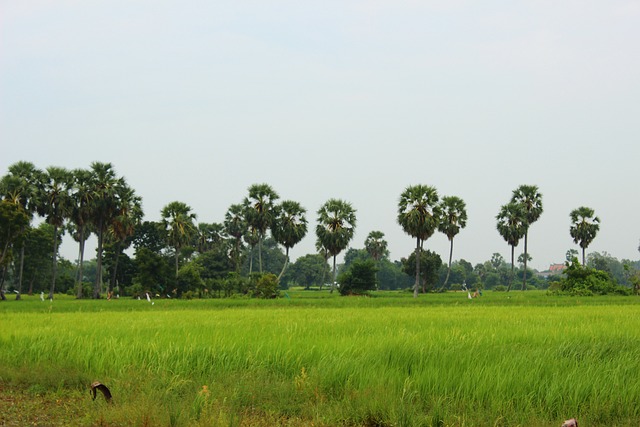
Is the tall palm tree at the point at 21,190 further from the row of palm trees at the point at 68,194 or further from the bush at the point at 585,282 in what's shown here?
the bush at the point at 585,282

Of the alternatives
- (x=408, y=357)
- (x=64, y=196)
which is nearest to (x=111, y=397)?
(x=408, y=357)

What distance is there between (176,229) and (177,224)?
63 cm

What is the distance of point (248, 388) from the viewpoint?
7949 mm

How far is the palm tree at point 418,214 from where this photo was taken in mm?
63562

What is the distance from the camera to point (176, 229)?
70.9 meters

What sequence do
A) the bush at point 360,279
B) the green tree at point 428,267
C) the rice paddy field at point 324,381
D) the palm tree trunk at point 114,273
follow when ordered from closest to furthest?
the rice paddy field at point 324,381 → the palm tree trunk at point 114,273 → the bush at point 360,279 → the green tree at point 428,267

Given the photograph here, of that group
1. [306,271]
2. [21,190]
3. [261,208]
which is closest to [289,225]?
[261,208]

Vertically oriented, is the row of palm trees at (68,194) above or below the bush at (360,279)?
above

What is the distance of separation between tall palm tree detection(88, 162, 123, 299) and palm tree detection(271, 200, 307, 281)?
71.8 feet

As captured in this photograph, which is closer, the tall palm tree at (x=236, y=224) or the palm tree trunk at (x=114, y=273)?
the palm tree trunk at (x=114, y=273)

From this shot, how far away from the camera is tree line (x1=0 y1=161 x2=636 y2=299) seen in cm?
6097

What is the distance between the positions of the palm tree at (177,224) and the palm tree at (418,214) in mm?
26433

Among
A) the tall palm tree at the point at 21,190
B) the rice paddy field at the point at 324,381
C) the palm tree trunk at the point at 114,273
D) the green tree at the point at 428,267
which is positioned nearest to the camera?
the rice paddy field at the point at 324,381

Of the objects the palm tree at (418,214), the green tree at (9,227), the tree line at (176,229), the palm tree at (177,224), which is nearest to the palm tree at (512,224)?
the tree line at (176,229)
